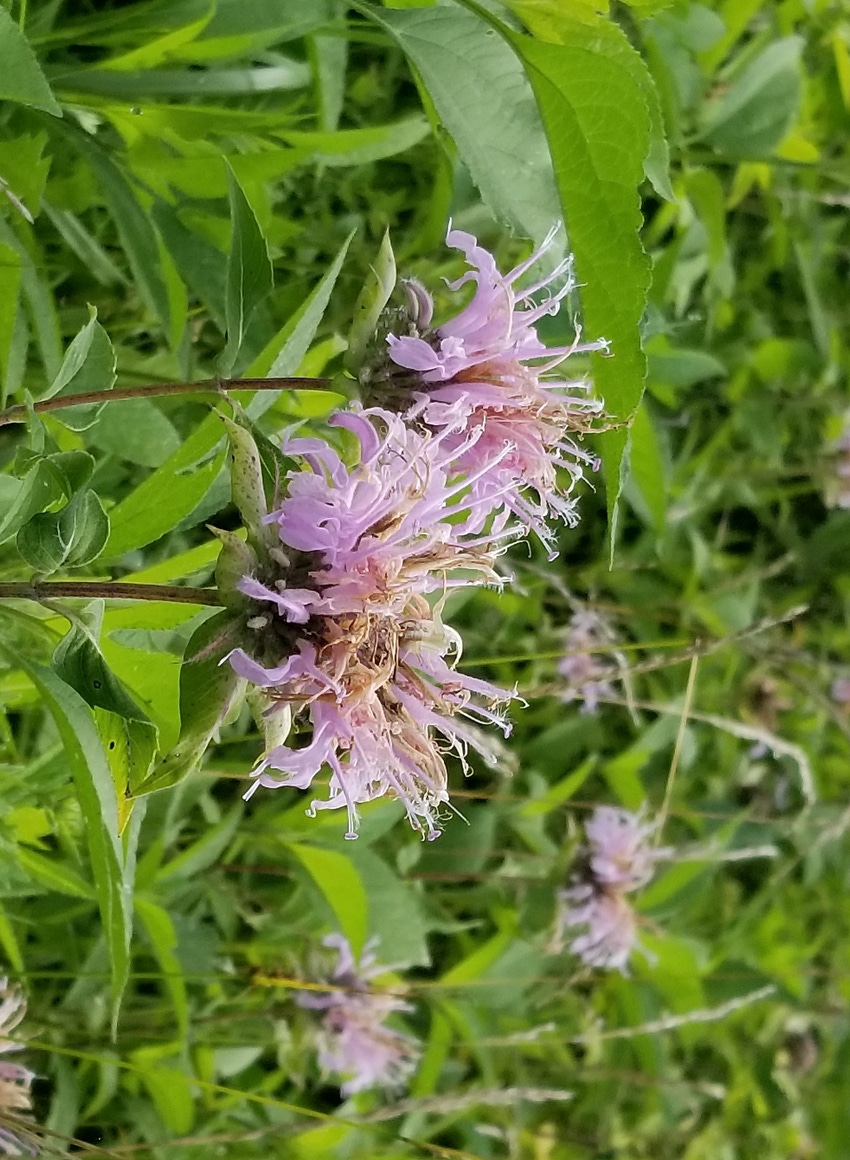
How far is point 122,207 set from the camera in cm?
50

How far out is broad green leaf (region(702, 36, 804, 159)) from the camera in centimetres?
85

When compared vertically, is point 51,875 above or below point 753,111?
below

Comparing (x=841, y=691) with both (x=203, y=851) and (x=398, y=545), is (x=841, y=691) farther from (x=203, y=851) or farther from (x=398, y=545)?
(x=398, y=545)

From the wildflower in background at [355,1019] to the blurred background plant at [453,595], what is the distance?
0.05 feet

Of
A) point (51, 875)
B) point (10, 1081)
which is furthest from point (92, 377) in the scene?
point (10, 1081)

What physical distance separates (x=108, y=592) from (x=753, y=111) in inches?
29.7

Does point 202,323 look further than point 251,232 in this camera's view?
Yes

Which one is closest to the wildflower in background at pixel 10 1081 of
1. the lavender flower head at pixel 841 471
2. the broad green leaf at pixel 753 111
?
the broad green leaf at pixel 753 111

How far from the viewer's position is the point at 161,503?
388 millimetres

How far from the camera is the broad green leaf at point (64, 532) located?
30 centimetres

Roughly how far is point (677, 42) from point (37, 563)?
719 mm

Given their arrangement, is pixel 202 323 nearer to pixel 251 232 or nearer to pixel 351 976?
pixel 251 232

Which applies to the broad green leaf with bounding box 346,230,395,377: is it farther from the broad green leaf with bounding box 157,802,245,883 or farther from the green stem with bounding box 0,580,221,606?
the broad green leaf with bounding box 157,802,245,883

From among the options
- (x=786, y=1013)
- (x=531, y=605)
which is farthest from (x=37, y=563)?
(x=786, y=1013)
